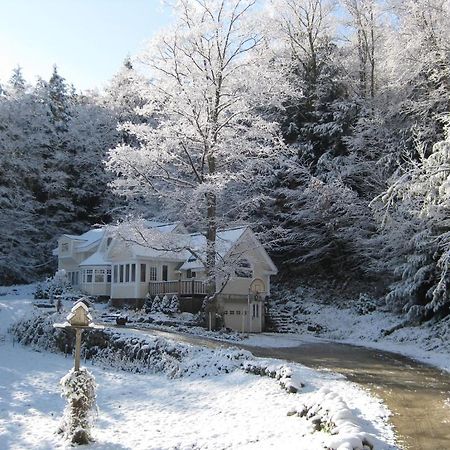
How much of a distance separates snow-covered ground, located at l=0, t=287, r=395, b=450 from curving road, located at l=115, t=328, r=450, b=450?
14.0 inches

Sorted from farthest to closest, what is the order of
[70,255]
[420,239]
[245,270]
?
[70,255]
[245,270]
[420,239]

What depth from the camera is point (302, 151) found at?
32312 mm

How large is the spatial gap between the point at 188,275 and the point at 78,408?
20034 mm

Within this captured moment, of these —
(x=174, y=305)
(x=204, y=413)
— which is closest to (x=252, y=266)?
(x=174, y=305)

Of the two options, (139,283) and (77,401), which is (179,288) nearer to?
(139,283)

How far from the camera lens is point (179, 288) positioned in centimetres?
2628

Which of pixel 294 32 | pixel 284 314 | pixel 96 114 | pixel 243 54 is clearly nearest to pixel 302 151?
pixel 294 32

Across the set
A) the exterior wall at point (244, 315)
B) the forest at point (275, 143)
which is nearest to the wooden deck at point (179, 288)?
the exterior wall at point (244, 315)

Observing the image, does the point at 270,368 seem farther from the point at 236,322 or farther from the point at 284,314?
the point at 284,314

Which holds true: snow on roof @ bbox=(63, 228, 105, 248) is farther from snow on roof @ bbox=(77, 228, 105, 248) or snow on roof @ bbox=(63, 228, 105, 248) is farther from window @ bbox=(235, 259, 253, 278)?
window @ bbox=(235, 259, 253, 278)

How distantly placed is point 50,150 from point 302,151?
22564 millimetres

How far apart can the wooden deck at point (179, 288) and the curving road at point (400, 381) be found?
707 centimetres

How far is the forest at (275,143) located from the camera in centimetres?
1977

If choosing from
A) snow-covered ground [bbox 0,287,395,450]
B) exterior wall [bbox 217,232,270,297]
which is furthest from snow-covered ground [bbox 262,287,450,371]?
snow-covered ground [bbox 0,287,395,450]
